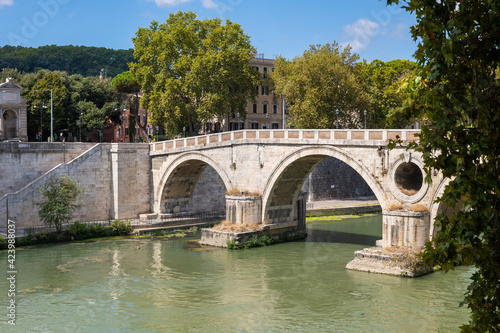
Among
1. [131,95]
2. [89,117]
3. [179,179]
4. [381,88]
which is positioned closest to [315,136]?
[179,179]

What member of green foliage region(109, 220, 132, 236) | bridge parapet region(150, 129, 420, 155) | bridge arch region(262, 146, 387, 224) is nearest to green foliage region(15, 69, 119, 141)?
bridge parapet region(150, 129, 420, 155)

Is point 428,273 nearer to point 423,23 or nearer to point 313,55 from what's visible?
point 423,23

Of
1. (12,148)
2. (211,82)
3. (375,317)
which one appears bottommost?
(375,317)

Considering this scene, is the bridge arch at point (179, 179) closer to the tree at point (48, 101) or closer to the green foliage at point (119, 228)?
the green foliage at point (119, 228)

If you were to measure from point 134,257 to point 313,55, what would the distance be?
2001 centimetres

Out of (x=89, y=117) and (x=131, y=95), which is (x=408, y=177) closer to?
(x=89, y=117)

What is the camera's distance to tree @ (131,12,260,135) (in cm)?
3559

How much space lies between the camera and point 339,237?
27.1 meters

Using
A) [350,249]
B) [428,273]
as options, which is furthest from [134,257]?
[428,273]

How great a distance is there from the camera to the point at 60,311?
621 inches

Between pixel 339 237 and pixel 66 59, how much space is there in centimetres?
5095

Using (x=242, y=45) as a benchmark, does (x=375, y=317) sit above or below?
below

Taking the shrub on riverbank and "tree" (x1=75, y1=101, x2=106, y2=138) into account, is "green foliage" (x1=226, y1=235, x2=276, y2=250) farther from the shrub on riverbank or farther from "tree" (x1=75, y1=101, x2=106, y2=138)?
"tree" (x1=75, y1=101, x2=106, y2=138)

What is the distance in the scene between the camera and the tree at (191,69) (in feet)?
117
